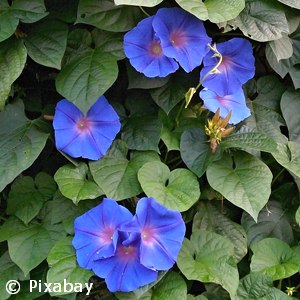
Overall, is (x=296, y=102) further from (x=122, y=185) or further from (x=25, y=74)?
(x=25, y=74)

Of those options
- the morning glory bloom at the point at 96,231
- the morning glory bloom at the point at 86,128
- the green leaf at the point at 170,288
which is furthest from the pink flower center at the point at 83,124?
the green leaf at the point at 170,288

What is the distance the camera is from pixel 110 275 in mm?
1308

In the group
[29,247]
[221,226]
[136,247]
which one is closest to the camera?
[136,247]

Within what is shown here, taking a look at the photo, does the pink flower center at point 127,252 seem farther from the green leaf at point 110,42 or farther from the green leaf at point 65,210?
the green leaf at point 110,42

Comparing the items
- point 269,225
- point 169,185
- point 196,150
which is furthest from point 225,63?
point 269,225

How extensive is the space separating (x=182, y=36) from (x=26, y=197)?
59 cm

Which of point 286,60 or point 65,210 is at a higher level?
point 286,60

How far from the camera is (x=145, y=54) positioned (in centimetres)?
136

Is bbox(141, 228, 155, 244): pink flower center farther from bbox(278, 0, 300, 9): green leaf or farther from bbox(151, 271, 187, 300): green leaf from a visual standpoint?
bbox(278, 0, 300, 9): green leaf

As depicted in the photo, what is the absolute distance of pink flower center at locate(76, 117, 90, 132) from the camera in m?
1.42

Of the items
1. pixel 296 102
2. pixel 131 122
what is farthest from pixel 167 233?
pixel 296 102

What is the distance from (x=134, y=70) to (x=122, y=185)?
11.9 inches

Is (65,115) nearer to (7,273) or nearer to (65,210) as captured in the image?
(65,210)

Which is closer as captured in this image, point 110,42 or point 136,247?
point 136,247
